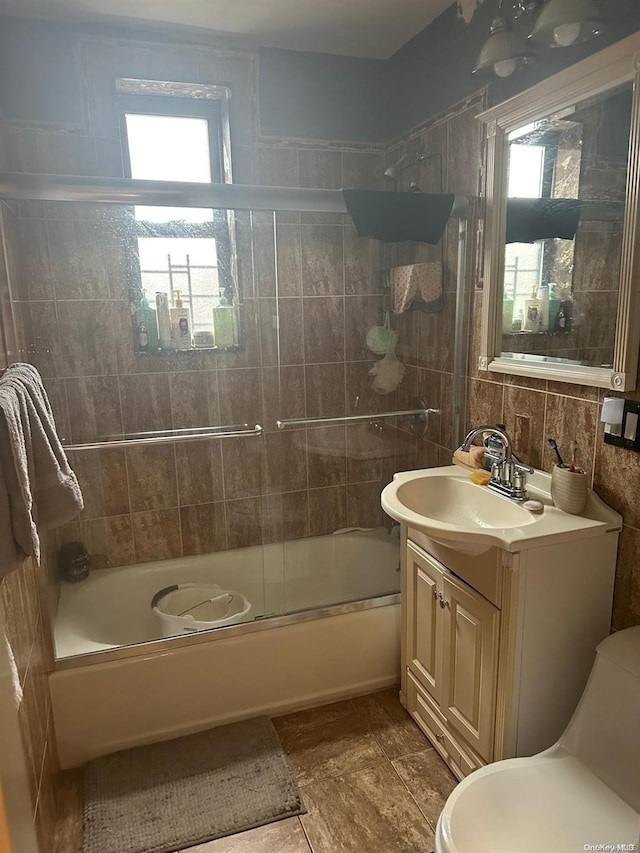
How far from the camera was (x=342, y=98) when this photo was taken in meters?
2.79

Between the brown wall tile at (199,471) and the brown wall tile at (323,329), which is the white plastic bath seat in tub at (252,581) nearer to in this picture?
the brown wall tile at (199,471)

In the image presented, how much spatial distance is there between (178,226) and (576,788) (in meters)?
2.15

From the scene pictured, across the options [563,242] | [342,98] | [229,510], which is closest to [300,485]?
[229,510]

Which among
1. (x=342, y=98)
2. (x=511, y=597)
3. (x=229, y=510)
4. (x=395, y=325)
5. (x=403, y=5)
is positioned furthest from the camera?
(x=342, y=98)

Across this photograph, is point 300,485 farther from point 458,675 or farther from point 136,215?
point 136,215

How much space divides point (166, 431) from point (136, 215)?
88 cm

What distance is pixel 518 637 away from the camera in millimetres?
1583

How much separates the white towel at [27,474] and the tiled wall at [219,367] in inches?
30.6

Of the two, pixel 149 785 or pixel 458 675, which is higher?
pixel 458 675

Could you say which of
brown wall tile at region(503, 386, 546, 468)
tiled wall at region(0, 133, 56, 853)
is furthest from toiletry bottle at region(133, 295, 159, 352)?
brown wall tile at region(503, 386, 546, 468)

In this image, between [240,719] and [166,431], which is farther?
[166,431]

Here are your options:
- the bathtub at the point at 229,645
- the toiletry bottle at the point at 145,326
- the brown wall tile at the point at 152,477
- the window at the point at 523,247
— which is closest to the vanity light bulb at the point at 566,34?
the window at the point at 523,247

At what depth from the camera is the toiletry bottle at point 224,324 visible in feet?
7.70

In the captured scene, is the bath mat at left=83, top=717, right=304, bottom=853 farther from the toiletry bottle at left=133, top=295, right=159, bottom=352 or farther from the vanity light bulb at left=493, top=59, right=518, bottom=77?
the vanity light bulb at left=493, top=59, right=518, bottom=77
